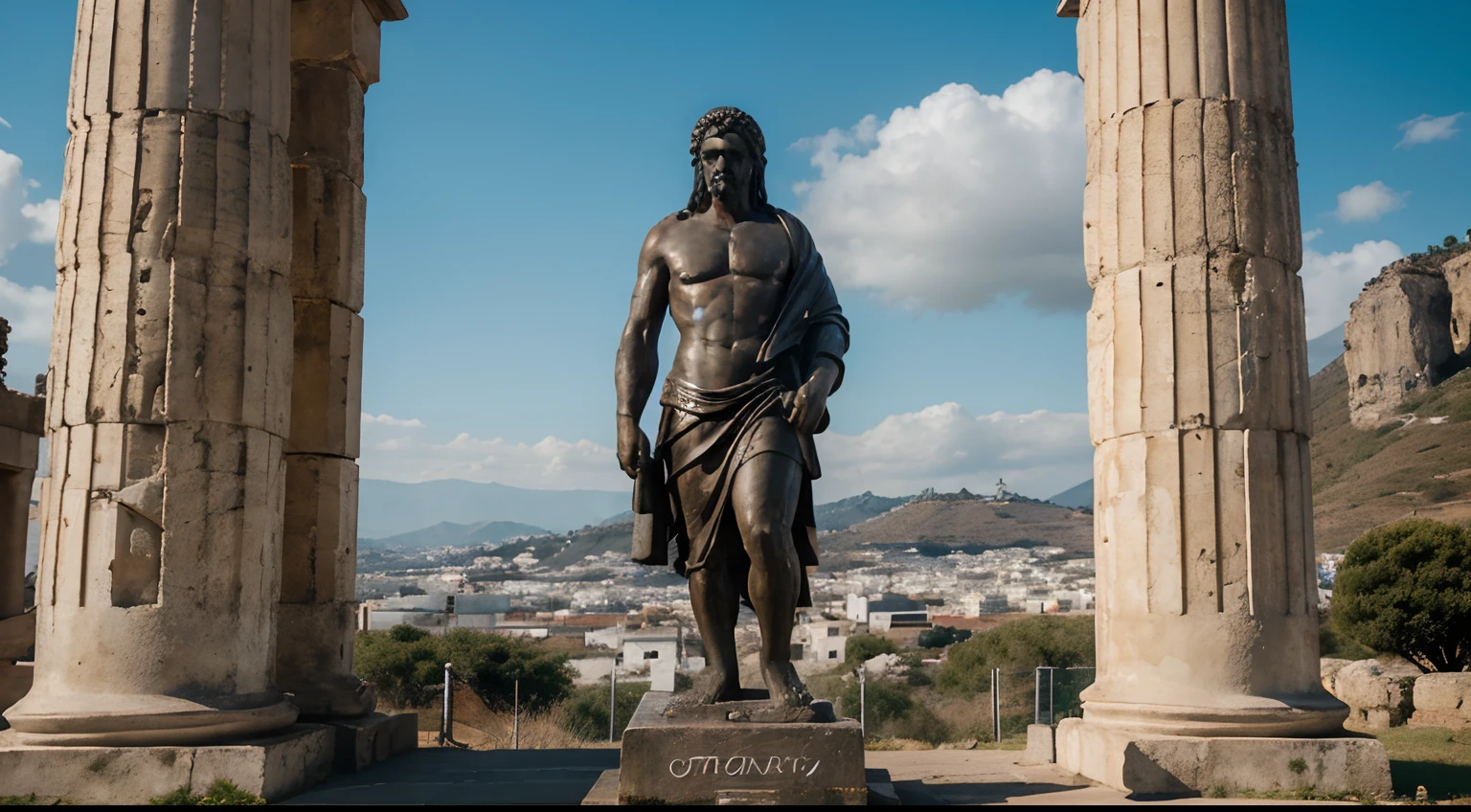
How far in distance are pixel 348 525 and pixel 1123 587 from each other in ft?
19.8

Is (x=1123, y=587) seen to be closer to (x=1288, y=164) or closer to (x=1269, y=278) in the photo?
(x=1269, y=278)

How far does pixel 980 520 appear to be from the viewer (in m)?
128

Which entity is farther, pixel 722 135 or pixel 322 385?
pixel 322 385

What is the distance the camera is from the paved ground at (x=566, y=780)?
7.55 metres

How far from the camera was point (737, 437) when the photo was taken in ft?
20.6

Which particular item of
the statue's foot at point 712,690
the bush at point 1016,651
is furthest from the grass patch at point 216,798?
the bush at point 1016,651

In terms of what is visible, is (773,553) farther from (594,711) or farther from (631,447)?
(594,711)

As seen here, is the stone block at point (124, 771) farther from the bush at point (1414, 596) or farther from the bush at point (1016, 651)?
the bush at point (1414, 596)

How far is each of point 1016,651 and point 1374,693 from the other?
7895 mm

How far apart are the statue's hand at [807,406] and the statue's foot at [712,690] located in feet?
4.28

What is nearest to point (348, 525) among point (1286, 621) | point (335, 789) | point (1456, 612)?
point (335, 789)

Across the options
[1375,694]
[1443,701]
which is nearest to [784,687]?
[1443,701]

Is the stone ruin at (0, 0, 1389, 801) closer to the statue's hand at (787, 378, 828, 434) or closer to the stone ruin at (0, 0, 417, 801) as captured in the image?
the stone ruin at (0, 0, 417, 801)

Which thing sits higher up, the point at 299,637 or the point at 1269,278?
the point at 1269,278
